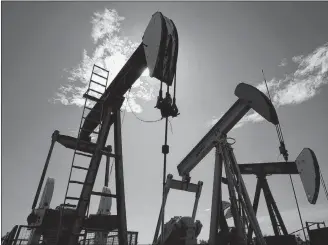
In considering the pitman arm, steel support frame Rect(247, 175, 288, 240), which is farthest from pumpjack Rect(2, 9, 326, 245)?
steel support frame Rect(247, 175, 288, 240)

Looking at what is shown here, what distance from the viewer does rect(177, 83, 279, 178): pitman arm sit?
Answer: 671cm

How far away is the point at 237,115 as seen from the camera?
7.19 m

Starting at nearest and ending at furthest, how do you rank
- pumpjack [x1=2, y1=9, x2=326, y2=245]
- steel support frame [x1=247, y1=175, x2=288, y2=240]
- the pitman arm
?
pumpjack [x1=2, y1=9, x2=326, y2=245] → the pitman arm → steel support frame [x1=247, y1=175, x2=288, y2=240]

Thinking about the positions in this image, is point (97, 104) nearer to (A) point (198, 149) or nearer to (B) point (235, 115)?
(A) point (198, 149)

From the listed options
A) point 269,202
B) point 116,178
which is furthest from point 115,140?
point 269,202

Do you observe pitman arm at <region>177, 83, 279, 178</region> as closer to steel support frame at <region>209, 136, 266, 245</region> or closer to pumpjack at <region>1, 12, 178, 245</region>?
steel support frame at <region>209, 136, 266, 245</region>

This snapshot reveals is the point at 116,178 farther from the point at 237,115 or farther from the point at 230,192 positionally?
the point at 237,115

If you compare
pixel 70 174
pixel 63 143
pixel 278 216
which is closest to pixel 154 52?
pixel 70 174

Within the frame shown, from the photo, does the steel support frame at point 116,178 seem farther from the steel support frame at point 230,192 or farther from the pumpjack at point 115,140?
the steel support frame at point 230,192

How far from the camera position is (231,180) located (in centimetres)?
639

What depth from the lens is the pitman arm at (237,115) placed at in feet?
22.0

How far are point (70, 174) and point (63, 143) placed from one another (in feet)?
6.30

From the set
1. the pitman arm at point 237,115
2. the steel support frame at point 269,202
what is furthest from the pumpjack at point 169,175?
the steel support frame at point 269,202

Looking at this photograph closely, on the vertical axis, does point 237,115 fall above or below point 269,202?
above
